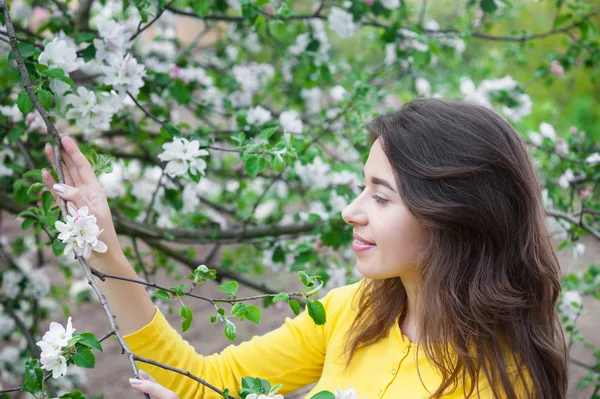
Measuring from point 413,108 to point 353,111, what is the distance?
88 cm

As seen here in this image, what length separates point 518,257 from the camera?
1.42m

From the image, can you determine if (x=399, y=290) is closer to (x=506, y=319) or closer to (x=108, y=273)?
(x=506, y=319)

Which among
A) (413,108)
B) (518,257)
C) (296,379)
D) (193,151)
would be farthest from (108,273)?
(518,257)

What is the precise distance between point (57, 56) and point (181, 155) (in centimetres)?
35

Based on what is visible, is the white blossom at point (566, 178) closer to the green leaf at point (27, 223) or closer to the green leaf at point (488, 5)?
the green leaf at point (488, 5)

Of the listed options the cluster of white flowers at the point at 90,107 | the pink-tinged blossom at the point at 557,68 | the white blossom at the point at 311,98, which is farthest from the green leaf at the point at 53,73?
the pink-tinged blossom at the point at 557,68

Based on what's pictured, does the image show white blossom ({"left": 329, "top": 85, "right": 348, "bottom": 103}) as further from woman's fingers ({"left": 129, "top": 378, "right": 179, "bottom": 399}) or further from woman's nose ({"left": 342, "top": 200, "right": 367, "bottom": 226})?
woman's fingers ({"left": 129, "top": 378, "right": 179, "bottom": 399})

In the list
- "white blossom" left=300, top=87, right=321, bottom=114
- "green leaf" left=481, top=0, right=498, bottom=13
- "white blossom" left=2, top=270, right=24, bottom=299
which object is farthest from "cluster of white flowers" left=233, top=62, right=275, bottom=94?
"white blossom" left=2, top=270, right=24, bottom=299

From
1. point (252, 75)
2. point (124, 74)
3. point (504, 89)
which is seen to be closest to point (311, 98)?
point (252, 75)

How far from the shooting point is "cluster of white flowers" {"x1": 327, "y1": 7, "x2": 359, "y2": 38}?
2472 millimetres

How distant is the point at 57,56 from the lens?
58.6 inches

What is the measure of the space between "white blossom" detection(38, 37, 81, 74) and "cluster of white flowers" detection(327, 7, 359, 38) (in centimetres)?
118

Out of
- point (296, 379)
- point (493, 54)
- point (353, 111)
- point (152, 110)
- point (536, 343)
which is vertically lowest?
point (536, 343)

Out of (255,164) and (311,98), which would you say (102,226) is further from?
(311,98)
